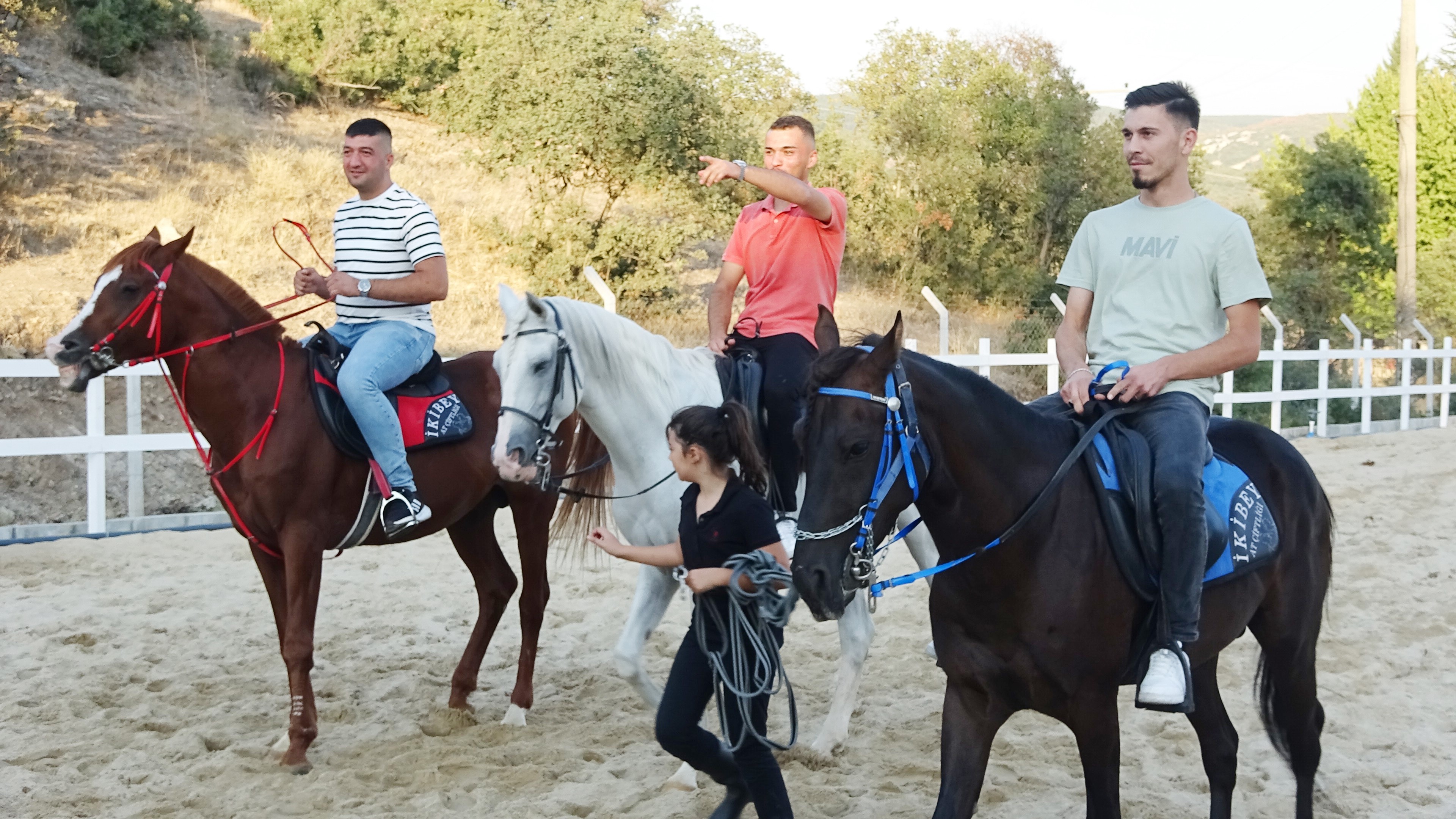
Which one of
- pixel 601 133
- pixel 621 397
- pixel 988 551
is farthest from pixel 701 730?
pixel 601 133

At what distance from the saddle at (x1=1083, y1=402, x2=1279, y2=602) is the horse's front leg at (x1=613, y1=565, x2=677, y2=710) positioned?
172 centimetres

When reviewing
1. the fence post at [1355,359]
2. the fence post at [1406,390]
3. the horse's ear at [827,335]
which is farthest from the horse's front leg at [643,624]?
the fence post at [1406,390]

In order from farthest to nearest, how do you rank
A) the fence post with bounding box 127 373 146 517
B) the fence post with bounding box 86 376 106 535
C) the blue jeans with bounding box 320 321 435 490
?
the fence post with bounding box 127 373 146 517 < the fence post with bounding box 86 376 106 535 < the blue jeans with bounding box 320 321 435 490

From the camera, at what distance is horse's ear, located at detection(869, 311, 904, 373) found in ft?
8.67

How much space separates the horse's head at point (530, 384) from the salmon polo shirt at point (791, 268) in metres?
0.96

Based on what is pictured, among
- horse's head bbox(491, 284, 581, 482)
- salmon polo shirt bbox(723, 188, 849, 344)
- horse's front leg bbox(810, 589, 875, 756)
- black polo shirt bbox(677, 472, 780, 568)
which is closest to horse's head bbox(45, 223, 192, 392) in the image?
horse's head bbox(491, 284, 581, 482)

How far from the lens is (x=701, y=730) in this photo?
3541 mm

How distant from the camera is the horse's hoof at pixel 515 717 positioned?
5188 mm

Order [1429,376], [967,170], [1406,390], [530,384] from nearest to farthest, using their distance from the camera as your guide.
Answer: [530,384], [1406,390], [1429,376], [967,170]

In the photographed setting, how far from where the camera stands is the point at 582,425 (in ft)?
17.4

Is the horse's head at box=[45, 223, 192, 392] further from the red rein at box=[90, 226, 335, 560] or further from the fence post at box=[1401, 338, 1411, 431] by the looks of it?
the fence post at box=[1401, 338, 1411, 431]

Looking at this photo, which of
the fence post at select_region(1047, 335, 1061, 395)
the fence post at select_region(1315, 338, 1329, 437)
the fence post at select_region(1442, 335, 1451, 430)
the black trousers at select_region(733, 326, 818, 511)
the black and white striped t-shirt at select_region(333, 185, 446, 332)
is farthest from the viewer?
the fence post at select_region(1442, 335, 1451, 430)

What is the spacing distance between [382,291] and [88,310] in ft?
3.66

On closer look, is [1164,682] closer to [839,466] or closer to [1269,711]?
[839,466]
